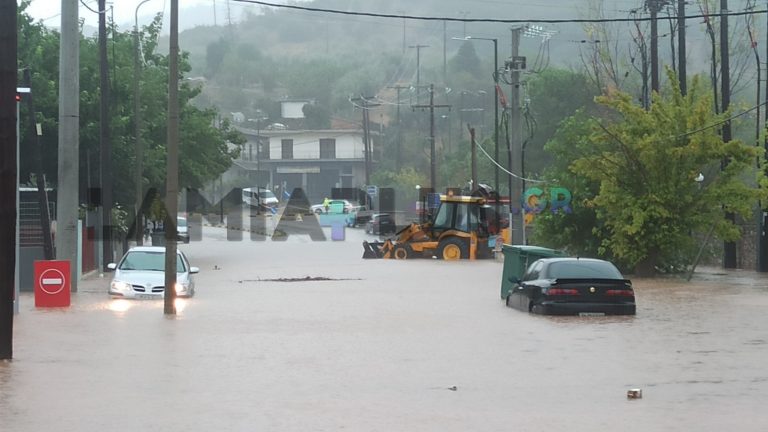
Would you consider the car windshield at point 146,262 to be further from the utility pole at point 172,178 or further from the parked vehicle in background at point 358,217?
the parked vehicle in background at point 358,217

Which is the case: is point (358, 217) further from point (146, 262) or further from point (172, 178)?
point (172, 178)

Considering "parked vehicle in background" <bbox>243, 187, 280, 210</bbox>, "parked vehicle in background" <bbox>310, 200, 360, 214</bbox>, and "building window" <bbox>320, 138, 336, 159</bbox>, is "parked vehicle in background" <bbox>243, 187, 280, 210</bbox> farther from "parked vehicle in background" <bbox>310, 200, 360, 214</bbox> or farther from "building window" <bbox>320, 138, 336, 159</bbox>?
"building window" <bbox>320, 138, 336, 159</bbox>

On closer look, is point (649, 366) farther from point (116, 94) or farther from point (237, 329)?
point (116, 94)

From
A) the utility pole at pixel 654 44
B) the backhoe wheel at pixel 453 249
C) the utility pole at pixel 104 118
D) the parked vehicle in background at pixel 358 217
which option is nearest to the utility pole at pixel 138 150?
the utility pole at pixel 104 118

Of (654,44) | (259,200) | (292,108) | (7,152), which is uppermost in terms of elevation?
(292,108)

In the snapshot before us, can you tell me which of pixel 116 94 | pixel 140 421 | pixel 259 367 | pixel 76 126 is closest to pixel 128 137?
pixel 116 94

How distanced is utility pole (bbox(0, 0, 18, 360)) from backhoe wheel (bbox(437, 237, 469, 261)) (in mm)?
38251

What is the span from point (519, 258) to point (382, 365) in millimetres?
13823

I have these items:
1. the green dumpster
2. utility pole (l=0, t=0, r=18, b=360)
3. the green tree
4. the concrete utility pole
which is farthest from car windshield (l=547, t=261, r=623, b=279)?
the green tree

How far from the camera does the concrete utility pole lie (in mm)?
31717

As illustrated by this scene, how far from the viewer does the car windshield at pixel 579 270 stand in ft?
85.9

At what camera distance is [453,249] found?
54.9 meters

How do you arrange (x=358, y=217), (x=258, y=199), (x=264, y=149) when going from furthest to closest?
(x=264, y=149), (x=258, y=199), (x=358, y=217)

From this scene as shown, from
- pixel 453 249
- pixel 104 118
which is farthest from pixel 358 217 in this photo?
pixel 104 118
